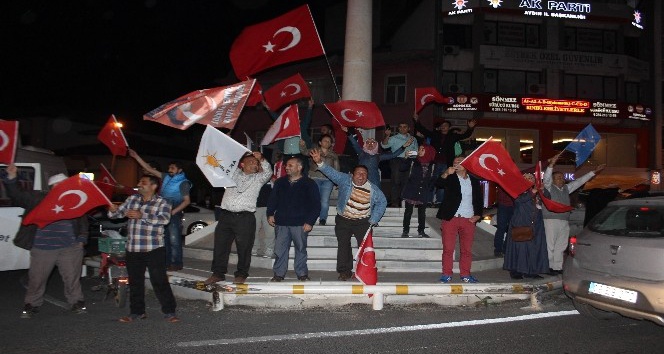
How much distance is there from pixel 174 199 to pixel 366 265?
126 inches

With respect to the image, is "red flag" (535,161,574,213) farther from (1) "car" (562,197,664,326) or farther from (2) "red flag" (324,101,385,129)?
(2) "red flag" (324,101,385,129)

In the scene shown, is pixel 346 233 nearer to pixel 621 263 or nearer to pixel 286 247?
pixel 286 247

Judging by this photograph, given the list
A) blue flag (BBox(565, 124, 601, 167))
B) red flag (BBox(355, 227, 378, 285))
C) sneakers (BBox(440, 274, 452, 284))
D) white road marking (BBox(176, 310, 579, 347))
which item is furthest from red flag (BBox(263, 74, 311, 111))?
white road marking (BBox(176, 310, 579, 347))

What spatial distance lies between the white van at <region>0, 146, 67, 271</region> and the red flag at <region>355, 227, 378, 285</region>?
471cm

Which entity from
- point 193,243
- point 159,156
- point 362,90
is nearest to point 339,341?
point 193,243

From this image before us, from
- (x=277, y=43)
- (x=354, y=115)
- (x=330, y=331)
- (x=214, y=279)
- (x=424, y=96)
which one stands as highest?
(x=277, y=43)

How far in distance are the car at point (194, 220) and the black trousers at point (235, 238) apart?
417 inches

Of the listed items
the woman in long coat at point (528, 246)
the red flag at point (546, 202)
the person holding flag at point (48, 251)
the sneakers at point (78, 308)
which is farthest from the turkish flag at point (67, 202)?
the red flag at point (546, 202)

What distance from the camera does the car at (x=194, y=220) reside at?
1900 centimetres

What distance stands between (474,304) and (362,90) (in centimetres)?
677

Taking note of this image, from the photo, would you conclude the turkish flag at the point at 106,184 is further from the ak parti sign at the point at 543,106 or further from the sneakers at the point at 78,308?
the ak parti sign at the point at 543,106

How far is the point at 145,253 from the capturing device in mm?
7230

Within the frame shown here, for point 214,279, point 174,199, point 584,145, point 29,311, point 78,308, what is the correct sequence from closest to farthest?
1. point 29,311
2. point 78,308
3. point 214,279
4. point 174,199
5. point 584,145

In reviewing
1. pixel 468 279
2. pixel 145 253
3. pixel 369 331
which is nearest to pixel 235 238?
pixel 145 253
